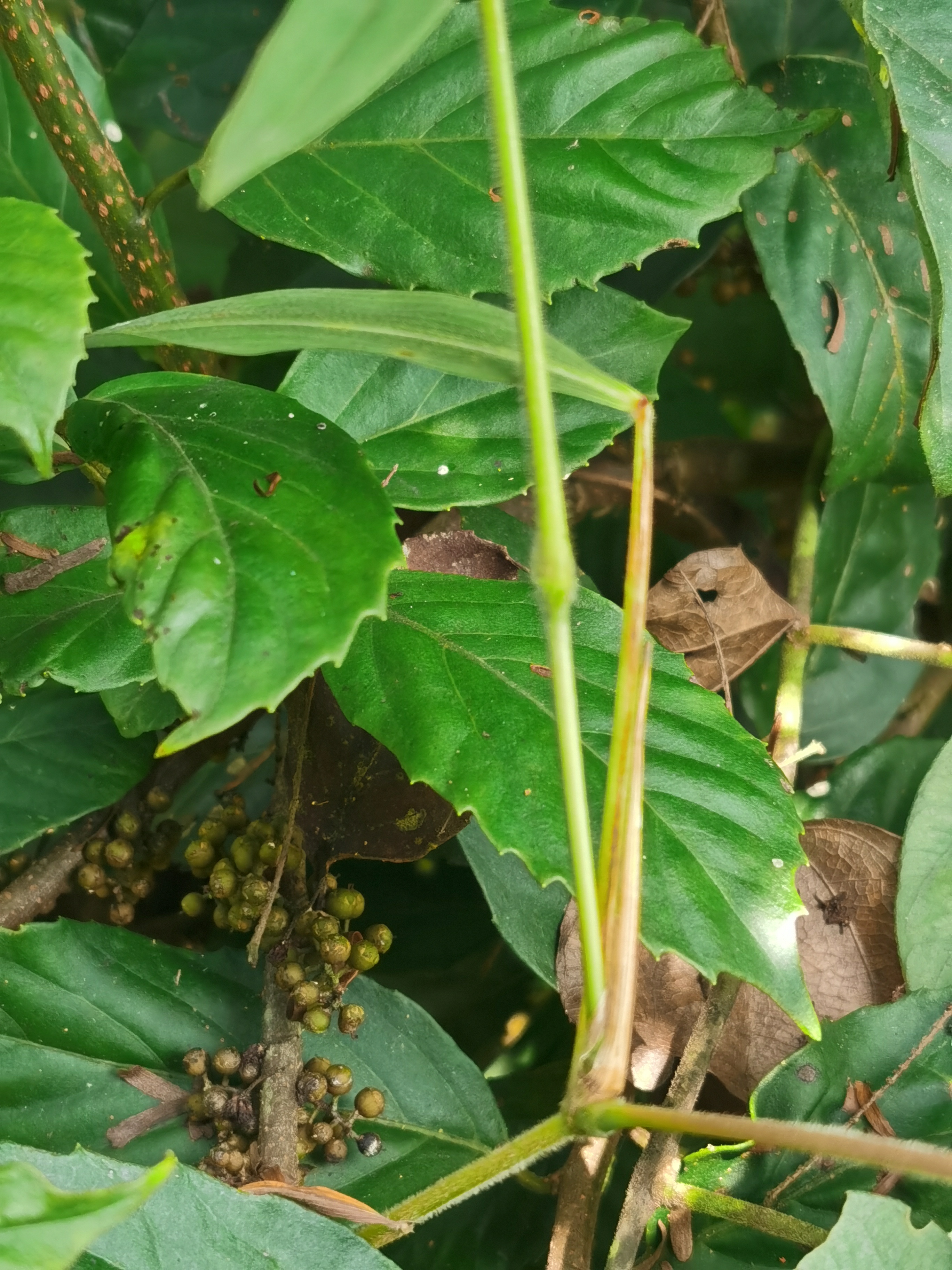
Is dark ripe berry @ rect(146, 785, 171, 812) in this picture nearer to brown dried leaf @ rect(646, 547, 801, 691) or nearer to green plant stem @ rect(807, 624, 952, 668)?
brown dried leaf @ rect(646, 547, 801, 691)

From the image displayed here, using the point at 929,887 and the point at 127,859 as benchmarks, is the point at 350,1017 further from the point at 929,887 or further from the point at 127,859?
the point at 929,887

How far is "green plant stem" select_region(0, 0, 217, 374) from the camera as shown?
596 mm

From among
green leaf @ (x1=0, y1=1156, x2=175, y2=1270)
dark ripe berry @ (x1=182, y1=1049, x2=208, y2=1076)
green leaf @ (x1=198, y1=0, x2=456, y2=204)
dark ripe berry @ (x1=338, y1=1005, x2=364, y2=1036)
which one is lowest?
dark ripe berry @ (x1=338, y1=1005, x2=364, y2=1036)

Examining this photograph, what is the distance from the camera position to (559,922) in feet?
2.14

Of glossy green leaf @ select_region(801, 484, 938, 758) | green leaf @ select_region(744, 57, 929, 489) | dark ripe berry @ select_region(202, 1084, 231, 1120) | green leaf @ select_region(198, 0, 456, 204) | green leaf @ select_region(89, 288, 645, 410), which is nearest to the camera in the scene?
green leaf @ select_region(198, 0, 456, 204)

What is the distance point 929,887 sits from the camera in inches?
25.5

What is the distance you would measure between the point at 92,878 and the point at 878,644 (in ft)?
1.83

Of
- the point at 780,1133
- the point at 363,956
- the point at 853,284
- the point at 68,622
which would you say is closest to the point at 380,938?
the point at 363,956

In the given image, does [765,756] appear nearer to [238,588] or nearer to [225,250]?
[238,588]

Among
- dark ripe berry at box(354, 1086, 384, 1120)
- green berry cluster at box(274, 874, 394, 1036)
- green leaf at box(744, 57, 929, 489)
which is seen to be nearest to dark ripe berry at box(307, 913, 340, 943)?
green berry cluster at box(274, 874, 394, 1036)

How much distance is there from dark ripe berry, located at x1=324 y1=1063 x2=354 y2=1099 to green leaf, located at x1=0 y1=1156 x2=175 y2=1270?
25cm

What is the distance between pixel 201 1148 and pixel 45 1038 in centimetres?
11

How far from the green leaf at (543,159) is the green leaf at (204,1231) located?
0.47 m

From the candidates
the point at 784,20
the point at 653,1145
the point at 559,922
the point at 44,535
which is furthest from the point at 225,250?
the point at 653,1145
